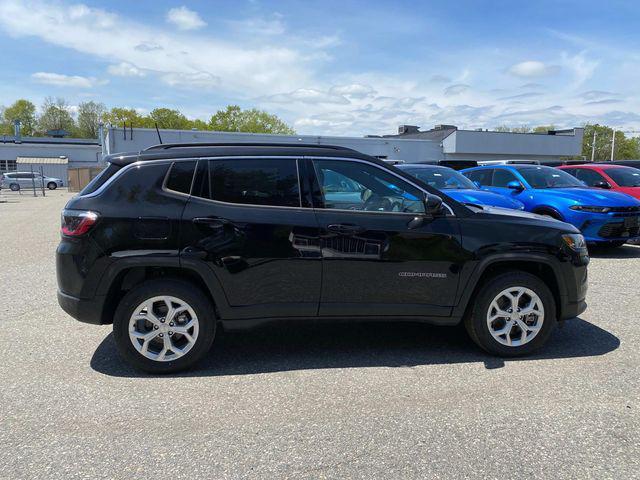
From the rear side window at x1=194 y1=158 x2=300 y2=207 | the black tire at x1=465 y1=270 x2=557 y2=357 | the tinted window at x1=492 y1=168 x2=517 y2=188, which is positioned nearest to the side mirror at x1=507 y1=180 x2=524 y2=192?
the tinted window at x1=492 y1=168 x2=517 y2=188

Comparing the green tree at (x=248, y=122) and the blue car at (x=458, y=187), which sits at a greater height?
the green tree at (x=248, y=122)

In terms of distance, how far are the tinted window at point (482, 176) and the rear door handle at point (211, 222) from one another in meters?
8.69

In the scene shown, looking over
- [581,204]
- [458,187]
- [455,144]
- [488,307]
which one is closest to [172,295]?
[488,307]

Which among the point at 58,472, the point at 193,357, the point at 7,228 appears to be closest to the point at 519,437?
the point at 193,357

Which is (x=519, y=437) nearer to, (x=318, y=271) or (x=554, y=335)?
(x=318, y=271)

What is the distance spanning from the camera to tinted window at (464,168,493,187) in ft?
37.0

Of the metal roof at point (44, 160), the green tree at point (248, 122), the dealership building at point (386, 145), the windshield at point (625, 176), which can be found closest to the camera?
the windshield at point (625, 176)

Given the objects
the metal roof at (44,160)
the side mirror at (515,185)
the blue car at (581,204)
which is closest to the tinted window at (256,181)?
the blue car at (581,204)

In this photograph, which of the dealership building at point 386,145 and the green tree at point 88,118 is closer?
the dealership building at point 386,145

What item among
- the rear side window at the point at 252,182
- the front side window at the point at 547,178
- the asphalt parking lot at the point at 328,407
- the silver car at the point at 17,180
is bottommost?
the asphalt parking lot at the point at 328,407

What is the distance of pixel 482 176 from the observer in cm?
1155

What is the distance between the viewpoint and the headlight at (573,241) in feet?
14.0

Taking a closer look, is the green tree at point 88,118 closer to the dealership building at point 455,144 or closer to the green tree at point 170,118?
the green tree at point 170,118

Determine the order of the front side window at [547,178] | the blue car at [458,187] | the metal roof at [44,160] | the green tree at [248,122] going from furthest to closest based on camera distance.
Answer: the green tree at [248,122] → the metal roof at [44,160] → the front side window at [547,178] → the blue car at [458,187]
